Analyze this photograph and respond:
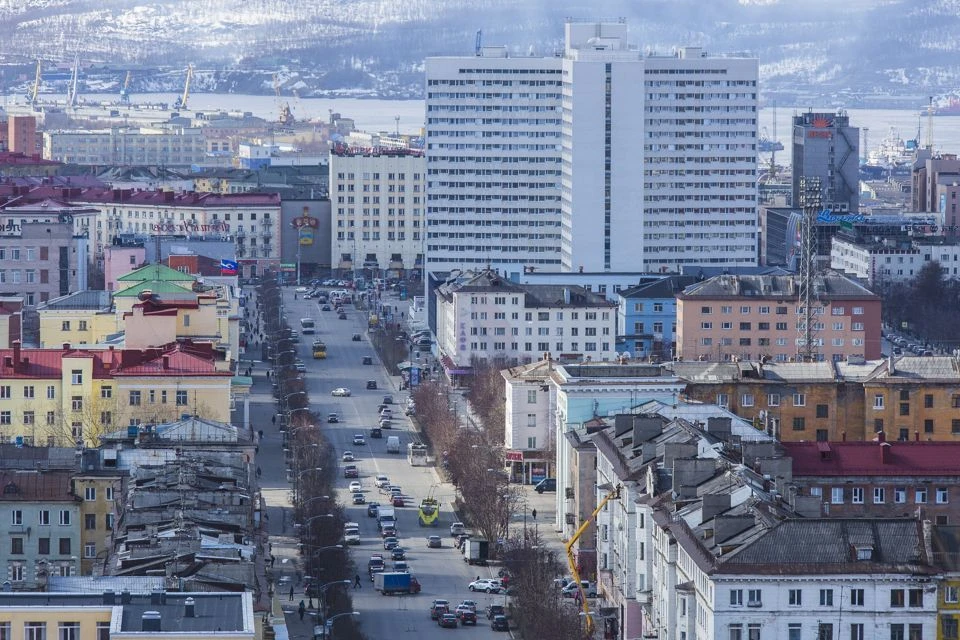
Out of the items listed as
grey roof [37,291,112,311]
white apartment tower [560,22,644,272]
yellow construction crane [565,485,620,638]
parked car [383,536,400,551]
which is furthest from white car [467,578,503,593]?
white apartment tower [560,22,644,272]

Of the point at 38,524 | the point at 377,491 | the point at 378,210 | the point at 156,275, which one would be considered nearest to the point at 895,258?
the point at 378,210

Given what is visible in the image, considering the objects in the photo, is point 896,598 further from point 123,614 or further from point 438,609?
point 438,609

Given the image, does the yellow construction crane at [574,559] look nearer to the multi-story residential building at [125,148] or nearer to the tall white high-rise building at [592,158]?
the tall white high-rise building at [592,158]

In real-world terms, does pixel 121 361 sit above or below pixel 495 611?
above

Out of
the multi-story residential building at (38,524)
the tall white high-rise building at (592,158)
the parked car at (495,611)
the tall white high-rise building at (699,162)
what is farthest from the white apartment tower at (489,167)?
the multi-story residential building at (38,524)

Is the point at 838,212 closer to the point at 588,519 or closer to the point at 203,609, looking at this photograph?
the point at 588,519

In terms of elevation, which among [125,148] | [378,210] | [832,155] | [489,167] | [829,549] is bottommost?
[829,549]

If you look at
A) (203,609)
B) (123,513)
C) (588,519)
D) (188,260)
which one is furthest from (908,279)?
(203,609)
